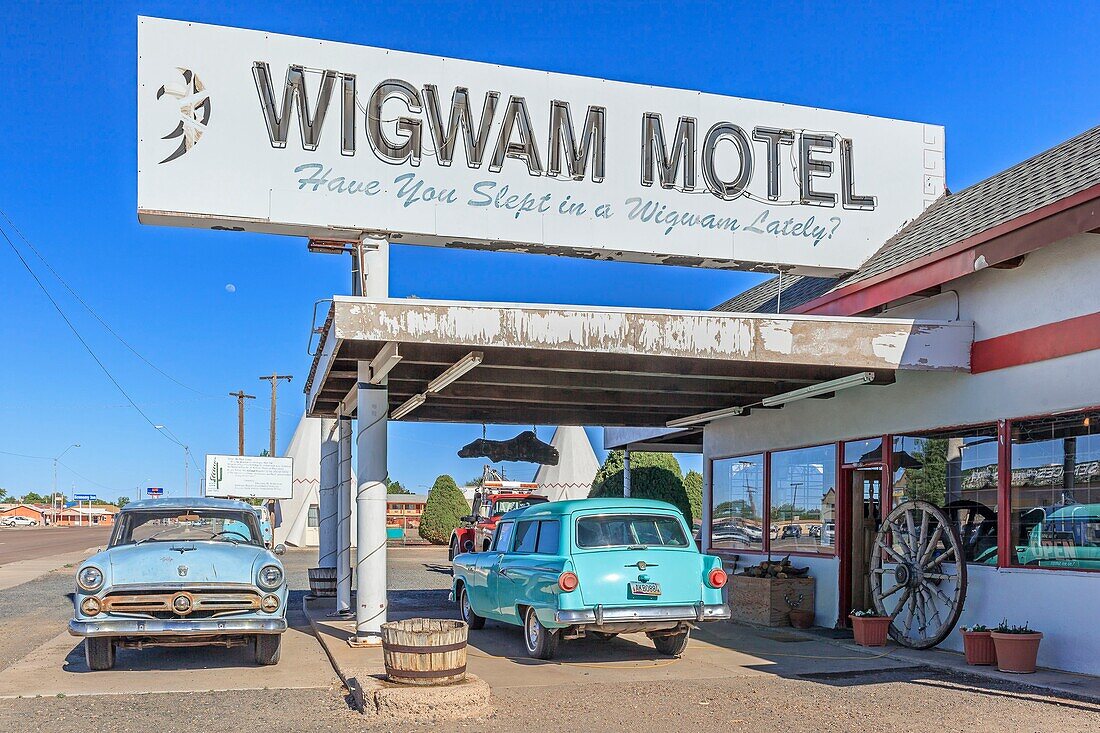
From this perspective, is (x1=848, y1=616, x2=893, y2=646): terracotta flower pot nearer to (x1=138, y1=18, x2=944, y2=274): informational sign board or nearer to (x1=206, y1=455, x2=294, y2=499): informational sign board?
(x1=138, y1=18, x2=944, y2=274): informational sign board

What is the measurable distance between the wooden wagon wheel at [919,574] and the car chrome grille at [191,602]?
7.08 meters

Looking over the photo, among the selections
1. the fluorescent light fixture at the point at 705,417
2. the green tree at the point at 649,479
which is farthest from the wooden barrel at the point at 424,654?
the green tree at the point at 649,479

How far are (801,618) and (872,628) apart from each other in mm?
2074

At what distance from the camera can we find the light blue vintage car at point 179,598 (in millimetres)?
9531

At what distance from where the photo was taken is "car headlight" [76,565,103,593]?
31.3ft

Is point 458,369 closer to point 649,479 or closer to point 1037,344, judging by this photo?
point 1037,344

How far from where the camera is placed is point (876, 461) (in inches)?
523

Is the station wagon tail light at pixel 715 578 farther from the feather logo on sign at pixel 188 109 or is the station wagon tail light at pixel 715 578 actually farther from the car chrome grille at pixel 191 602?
the feather logo on sign at pixel 188 109

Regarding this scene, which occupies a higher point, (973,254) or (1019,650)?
(973,254)

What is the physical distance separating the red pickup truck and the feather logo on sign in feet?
42.5

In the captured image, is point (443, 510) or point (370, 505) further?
point (443, 510)

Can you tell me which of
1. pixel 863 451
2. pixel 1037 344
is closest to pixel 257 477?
pixel 863 451

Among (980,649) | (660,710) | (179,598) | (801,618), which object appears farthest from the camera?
(801,618)

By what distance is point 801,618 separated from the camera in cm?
1389
